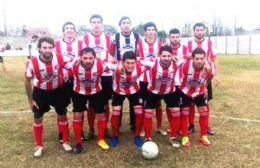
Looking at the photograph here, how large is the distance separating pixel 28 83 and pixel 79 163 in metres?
1.47

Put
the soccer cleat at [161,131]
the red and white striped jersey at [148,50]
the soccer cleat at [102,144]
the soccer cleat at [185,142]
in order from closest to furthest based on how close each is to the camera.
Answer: the soccer cleat at [102,144] < the soccer cleat at [185,142] < the red and white striped jersey at [148,50] < the soccer cleat at [161,131]

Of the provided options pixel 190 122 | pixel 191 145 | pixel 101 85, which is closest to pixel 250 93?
pixel 190 122

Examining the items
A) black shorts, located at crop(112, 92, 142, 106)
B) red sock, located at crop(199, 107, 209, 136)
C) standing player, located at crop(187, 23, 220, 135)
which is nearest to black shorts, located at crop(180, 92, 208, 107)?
red sock, located at crop(199, 107, 209, 136)

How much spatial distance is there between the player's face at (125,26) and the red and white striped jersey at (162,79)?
91cm

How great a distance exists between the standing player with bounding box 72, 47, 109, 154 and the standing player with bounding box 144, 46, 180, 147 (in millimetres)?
783

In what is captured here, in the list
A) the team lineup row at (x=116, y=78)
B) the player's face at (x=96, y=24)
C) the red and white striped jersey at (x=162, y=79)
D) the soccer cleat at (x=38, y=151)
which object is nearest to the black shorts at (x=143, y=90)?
the team lineup row at (x=116, y=78)

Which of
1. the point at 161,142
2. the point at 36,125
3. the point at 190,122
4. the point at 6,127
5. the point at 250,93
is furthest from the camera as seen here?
the point at 250,93

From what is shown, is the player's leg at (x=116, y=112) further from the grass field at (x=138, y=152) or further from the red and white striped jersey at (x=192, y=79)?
the red and white striped jersey at (x=192, y=79)

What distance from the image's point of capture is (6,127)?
27.4ft

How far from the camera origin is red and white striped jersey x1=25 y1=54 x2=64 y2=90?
6227 millimetres

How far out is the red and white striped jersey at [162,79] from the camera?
6676 mm

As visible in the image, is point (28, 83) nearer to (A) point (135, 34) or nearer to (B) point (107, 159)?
(B) point (107, 159)

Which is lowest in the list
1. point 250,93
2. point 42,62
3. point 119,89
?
point 250,93

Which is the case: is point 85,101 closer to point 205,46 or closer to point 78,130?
point 78,130
